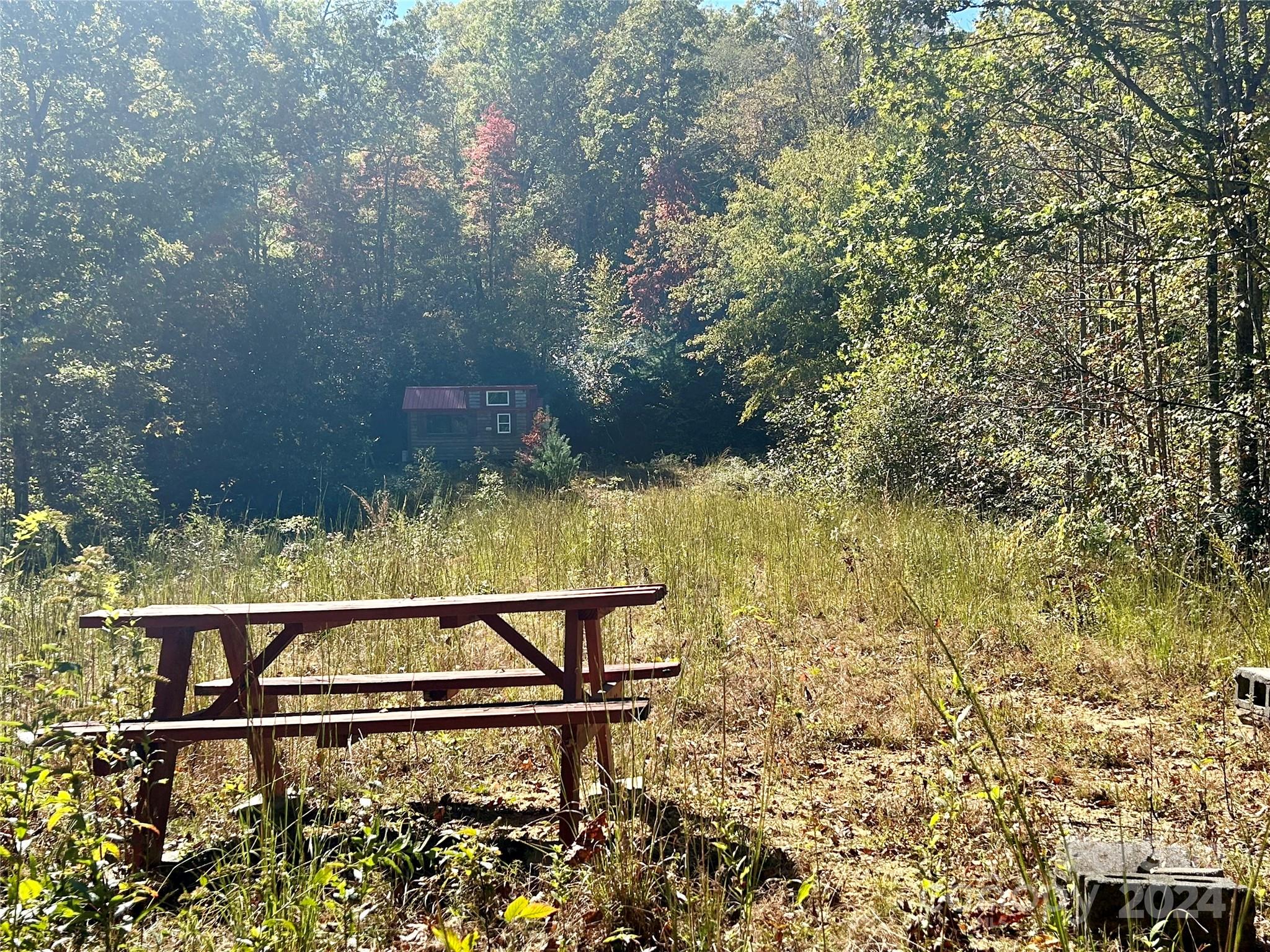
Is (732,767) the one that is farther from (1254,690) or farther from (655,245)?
(655,245)

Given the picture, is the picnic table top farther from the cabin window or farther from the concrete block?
the cabin window

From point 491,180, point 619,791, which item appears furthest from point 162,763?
point 491,180

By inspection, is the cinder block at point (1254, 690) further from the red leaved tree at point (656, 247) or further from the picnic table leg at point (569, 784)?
the red leaved tree at point (656, 247)

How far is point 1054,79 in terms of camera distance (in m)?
8.77

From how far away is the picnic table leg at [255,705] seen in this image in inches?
120

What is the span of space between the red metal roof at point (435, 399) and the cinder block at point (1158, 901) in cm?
2703

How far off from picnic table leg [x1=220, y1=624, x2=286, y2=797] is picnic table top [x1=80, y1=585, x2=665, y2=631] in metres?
0.09

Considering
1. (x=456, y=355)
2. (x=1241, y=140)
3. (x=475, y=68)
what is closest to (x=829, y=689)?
(x=1241, y=140)

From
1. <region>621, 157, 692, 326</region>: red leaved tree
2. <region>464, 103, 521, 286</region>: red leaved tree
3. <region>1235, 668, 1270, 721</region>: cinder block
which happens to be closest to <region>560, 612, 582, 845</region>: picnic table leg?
<region>1235, 668, 1270, 721</region>: cinder block

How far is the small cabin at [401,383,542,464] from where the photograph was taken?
2862 centimetres

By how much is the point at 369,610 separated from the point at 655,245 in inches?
1313

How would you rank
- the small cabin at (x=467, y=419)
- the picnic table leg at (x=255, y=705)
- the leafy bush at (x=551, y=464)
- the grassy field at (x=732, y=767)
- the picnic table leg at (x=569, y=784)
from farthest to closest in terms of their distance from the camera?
the small cabin at (x=467, y=419) < the leafy bush at (x=551, y=464) < the picnic table leg at (x=569, y=784) < the picnic table leg at (x=255, y=705) < the grassy field at (x=732, y=767)

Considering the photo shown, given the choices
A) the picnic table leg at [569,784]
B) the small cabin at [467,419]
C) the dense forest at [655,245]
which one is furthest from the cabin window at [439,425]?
the picnic table leg at [569,784]

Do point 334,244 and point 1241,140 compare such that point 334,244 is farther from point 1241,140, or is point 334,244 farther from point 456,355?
point 1241,140
